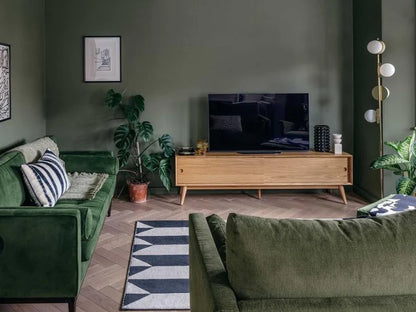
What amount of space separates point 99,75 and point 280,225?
4415mm

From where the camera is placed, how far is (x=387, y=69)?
4160mm

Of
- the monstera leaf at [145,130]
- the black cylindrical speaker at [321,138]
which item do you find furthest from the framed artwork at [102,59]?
the black cylindrical speaker at [321,138]

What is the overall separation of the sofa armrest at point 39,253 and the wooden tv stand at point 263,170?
104 inches

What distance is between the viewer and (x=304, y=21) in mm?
5211

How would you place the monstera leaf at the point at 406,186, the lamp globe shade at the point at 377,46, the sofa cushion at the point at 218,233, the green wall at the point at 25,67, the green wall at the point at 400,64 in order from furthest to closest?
the green wall at the point at 400,64 → the lamp globe shade at the point at 377,46 → the monstera leaf at the point at 406,186 → the green wall at the point at 25,67 → the sofa cushion at the point at 218,233

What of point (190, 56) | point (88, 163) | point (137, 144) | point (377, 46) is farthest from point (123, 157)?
point (377, 46)

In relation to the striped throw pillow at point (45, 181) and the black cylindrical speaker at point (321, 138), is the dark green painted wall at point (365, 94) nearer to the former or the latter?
the black cylindrical speaker at point (321, 138)

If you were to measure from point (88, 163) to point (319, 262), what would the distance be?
3370 mm

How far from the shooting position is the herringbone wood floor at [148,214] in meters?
2.56

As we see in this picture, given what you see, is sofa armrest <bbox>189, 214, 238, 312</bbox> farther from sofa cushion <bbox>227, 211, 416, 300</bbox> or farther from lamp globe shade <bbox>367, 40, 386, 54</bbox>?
lamp globe shade <bbox>367, 40, 386, 54</bbox>

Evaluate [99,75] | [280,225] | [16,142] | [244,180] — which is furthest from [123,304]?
[99,75]

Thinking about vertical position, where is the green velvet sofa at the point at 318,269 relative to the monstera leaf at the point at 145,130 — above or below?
below

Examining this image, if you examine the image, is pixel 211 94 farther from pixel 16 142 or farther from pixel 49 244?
pixel 49 244

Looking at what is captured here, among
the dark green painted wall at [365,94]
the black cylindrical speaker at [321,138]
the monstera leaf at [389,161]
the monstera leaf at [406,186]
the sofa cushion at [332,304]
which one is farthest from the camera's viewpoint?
the black cylindrical speaker at [321,138]
